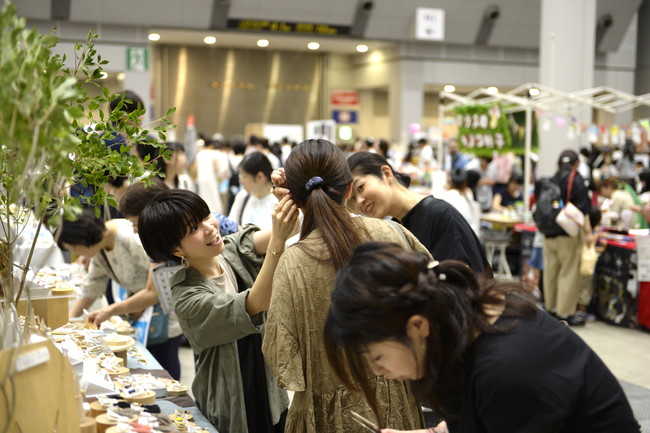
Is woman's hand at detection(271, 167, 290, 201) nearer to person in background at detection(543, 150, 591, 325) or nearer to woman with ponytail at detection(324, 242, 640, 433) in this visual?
woman with ponytail at detection(324, 242, 640, 433)

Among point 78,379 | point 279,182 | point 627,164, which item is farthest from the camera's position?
point 627,164

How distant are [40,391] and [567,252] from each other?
606 centimetres

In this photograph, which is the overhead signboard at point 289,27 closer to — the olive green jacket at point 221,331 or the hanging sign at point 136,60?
the hanging sign at point 136,60

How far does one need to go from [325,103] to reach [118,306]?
1705cm

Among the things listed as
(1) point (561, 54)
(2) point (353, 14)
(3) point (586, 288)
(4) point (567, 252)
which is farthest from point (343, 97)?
(4) point (567, 252)

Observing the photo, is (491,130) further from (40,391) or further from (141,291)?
(40,391)

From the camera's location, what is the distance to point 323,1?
1605 cm

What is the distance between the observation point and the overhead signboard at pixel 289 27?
16.0 meters

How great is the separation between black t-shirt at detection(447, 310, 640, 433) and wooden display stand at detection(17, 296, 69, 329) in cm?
199

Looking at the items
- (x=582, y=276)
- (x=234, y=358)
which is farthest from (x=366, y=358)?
(x=582, y=276)

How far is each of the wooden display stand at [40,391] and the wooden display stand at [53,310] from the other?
129cm

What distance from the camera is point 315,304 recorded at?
205 centimetres

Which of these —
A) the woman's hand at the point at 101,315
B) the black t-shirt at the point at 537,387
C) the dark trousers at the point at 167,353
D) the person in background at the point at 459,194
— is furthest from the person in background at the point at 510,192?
the black t-shirt at the point at 537,387

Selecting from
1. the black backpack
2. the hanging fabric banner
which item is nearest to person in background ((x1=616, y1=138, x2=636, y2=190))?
the hanging fabric banner
